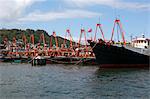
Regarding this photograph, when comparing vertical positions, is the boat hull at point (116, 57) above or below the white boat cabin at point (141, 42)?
below

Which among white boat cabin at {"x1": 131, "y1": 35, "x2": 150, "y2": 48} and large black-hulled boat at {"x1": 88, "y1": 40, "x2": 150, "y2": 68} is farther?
white boat cabin at {"x1": 131, "y1": 35, "x2": 150, "y2": 48}

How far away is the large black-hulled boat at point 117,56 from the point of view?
69.0m

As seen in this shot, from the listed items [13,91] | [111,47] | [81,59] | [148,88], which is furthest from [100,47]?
[13,91]

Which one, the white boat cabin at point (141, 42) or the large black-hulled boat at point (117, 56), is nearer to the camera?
the large black-hulled boat at point (117, 56)

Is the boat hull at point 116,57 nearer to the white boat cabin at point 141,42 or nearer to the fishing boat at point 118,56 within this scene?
the fishing boat at point 118,56

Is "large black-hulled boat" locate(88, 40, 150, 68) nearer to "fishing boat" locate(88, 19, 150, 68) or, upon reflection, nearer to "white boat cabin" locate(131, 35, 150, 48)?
"fishing boat" locate(88, 19, 150, 68)

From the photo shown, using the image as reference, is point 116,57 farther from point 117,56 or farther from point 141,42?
point 141,42

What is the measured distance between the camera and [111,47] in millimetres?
69125

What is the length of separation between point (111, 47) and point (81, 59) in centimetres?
2427

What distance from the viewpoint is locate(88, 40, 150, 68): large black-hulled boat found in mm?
69000

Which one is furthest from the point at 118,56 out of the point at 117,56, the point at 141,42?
the point at 141,42

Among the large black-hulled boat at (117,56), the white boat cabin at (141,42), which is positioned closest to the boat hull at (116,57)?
the large black-hulled boat at (117,56)

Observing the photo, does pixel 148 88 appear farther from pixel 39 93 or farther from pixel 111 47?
pixel 111 47

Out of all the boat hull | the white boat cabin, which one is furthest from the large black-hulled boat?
the white boat cabin
